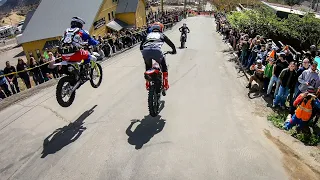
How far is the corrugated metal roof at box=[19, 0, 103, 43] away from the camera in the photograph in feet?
119

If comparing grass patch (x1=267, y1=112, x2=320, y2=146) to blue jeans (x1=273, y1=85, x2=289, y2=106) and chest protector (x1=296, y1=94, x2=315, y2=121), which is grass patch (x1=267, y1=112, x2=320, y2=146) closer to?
chest protector (x1=296, y1=94, x2=315, y2=121)

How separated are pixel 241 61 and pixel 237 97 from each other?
5209 millimetres

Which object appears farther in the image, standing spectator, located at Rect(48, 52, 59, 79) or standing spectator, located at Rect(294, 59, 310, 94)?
standing spectator, located at Rect(48, 52, 59, 79)

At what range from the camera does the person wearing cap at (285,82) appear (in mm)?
8359

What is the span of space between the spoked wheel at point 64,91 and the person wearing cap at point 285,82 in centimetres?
623

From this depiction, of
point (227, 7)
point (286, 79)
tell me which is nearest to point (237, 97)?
point (286, 79)

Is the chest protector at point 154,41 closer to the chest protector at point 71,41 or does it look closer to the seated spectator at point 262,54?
the chest protector at point 71,41

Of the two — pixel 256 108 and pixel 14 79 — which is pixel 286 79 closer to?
pixel 256 108

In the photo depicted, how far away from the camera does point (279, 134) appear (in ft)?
22.6

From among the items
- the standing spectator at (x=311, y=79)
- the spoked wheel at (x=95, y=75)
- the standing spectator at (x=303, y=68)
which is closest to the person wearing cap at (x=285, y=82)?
the standing spectator at (x=303, y=68)

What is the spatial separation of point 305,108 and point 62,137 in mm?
6107

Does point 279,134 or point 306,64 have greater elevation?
point 306,64

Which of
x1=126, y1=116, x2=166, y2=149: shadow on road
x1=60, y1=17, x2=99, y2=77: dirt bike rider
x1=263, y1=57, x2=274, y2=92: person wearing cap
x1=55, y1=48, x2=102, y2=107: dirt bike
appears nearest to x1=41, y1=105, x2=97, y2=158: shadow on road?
x1=55, y1=48, x2=102, y2=107: dirt bike

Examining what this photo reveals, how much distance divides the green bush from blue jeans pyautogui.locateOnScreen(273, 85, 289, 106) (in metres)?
11.8
